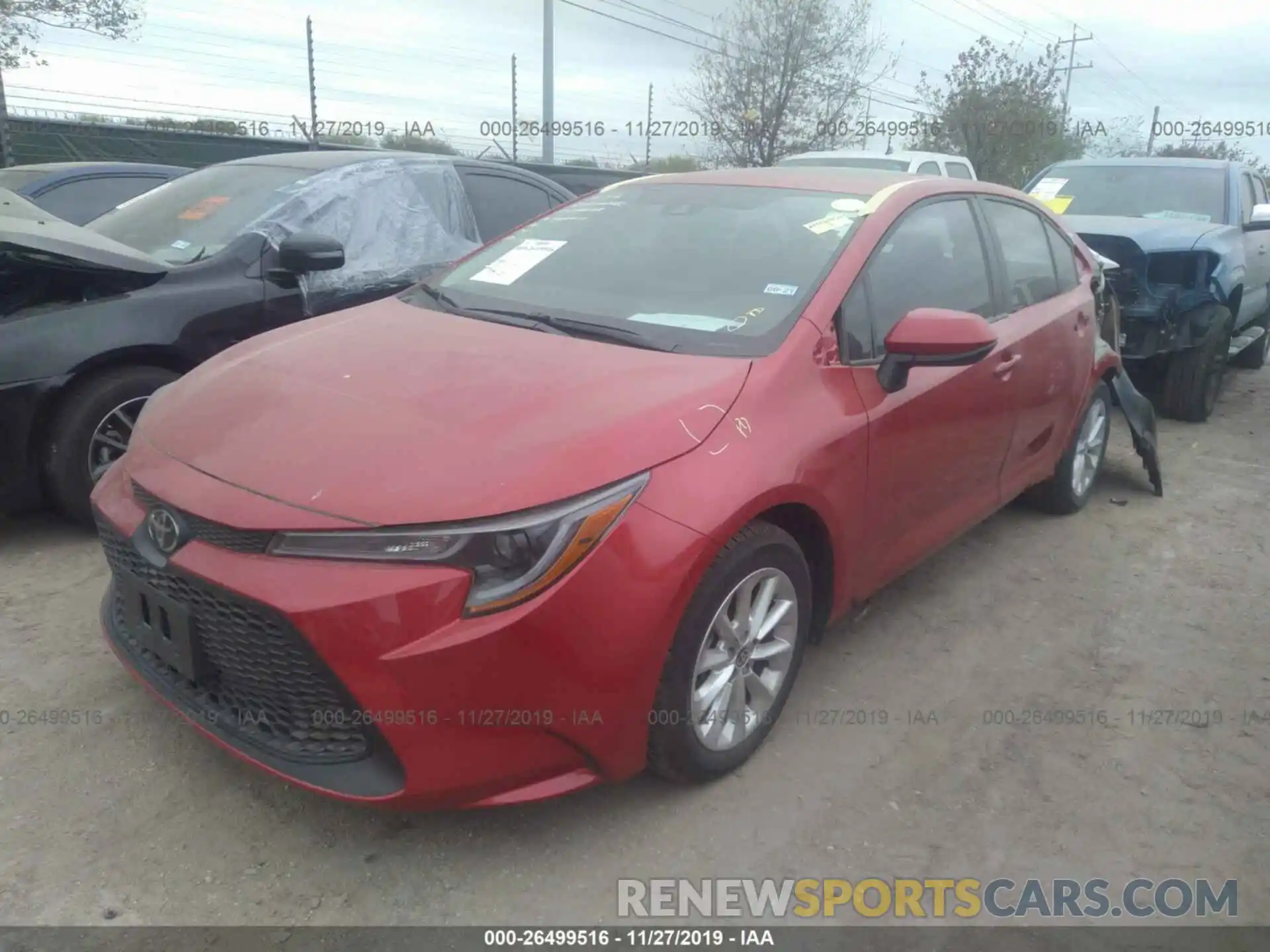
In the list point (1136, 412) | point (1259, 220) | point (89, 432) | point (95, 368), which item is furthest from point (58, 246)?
point (1259, 220)

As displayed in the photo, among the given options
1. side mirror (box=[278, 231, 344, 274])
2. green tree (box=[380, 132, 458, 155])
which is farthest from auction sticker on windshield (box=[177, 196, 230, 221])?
green tree (box=[380, 132, 458, 155])

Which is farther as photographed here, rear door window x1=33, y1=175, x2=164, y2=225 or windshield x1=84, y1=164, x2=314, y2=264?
rear door window x1=33, y1=175, x2=164, y2=225

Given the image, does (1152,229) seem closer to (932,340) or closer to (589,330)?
(932,340)

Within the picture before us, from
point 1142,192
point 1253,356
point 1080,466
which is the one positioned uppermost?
point 1142,192

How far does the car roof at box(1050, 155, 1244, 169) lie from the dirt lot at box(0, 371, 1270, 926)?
18.2 ft

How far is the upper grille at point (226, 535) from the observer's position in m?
2.14

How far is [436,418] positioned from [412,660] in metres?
0.62

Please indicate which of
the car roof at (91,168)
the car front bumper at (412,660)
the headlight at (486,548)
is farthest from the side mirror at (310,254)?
the car roof at (91,168)

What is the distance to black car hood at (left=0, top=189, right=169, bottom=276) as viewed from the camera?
3664 millimetres

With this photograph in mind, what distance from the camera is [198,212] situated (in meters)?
4.82

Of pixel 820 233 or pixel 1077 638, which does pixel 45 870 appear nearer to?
pixel 820 233

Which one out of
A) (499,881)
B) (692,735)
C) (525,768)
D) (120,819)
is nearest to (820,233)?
(692,735)

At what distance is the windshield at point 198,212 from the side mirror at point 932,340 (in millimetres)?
3086

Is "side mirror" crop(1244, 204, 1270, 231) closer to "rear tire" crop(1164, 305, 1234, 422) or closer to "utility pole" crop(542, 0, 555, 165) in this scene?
"rear tire" crop(1164, 305, 1234, 422)
